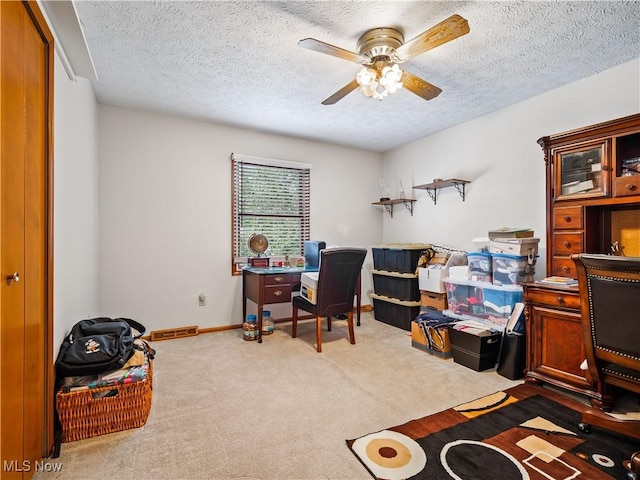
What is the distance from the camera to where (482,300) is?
10.1ft

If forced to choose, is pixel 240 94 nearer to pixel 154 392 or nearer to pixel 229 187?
pixel 229 187

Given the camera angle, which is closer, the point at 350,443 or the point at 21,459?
the point at 21,459

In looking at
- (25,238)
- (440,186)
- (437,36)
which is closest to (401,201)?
(440,186)

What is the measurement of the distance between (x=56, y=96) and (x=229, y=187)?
217 cm

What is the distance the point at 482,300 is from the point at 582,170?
1.35 meters

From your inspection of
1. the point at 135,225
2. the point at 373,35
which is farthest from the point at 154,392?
the point at 373,35

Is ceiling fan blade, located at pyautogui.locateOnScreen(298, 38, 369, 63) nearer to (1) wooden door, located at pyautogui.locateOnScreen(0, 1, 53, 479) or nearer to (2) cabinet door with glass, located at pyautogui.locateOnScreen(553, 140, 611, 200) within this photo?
(1) wooden door, located at pyautogui.locateOnScreen(0, 1, 53, 479)

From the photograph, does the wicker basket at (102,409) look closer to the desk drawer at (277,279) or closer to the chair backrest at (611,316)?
the desk drawer at (277,279)

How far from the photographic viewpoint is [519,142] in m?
3.21

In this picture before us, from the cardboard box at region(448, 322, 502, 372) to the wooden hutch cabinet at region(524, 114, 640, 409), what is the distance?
282 millimetres

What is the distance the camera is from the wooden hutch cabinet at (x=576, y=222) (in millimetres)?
2182

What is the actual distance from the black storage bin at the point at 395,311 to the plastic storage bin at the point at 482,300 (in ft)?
1.57

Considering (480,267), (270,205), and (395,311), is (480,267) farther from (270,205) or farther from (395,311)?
(270,205)

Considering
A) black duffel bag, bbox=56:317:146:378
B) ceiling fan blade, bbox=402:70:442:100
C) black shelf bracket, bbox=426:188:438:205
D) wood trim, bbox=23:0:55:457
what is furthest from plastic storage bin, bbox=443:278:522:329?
wood trim, bbox=23:0:55:457
